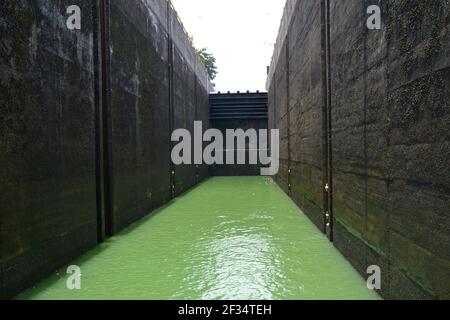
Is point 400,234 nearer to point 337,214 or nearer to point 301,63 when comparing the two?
point 337,214

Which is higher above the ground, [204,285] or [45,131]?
[45,131]

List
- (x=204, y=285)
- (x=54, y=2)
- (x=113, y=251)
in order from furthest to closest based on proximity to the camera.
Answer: (x=113, y=251) < (x=54, y=2) < (x=204, y=285)

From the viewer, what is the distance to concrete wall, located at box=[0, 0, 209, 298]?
4113 mm

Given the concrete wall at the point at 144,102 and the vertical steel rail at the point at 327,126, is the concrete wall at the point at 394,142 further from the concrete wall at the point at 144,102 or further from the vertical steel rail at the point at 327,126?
the concrete wall at the point at 144,102

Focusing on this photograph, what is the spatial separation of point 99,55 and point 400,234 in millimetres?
5688

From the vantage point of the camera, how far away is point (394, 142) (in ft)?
11.9

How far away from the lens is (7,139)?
402 centimetres

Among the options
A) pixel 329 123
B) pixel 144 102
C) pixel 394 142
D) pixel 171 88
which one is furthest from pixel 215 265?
pixel 171 88

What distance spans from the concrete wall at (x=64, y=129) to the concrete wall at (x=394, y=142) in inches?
154

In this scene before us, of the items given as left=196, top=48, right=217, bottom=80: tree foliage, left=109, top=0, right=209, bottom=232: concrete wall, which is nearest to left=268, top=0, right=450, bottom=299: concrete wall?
left=109, top=0, right=209, bottom=232: concrete wall

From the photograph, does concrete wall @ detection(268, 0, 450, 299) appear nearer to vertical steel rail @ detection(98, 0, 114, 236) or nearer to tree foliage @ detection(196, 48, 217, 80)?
vertical steel rail @ detection(98, 0, 114, 236)

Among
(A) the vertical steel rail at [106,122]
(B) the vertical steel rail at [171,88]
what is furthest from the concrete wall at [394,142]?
(B) the vertical steel rail at [171,88]

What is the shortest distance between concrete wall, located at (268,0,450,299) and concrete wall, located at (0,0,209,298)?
3922 mm

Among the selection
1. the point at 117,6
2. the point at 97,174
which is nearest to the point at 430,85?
the point at 97,174
